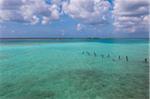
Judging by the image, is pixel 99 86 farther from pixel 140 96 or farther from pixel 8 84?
pixel 8 84

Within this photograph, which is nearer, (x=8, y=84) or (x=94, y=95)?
(x=94, y=95)

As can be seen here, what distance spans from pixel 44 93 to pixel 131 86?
387cm

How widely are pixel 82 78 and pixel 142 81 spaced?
9.65 feet

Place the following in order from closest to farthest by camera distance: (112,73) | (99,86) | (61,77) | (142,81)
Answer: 1. (99,86)
2. (142,81)
3. (61,77)
4. (112,73)

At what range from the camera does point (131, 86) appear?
804 centimetres

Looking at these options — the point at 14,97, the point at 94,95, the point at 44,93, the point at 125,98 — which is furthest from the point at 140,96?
the point at 14,97

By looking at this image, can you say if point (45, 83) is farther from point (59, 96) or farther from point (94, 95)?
point (94, 95)

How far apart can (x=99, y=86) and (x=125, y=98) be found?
1518mm

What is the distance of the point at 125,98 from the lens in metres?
6.82

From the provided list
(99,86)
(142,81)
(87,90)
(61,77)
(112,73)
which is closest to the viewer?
(87,90)

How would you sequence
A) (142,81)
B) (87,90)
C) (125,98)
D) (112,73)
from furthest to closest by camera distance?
(112,73) → (142,81) → (87,90) → (125,98)

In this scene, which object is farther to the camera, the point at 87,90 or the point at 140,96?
the point at 87,90

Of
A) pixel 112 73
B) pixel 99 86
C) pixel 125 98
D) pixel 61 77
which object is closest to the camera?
pixel 125 98

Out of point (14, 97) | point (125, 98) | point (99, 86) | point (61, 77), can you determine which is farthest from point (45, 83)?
point (125, 98)
